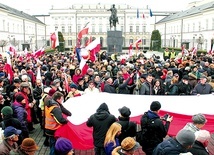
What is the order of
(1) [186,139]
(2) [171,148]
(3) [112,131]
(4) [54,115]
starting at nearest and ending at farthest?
(1) [186,139] → (2) [171,148] → (3) [112,131] → (4) [54,115]

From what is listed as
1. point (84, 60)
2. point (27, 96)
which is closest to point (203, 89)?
point (84, 60)

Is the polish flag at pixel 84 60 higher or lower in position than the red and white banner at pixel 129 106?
higher

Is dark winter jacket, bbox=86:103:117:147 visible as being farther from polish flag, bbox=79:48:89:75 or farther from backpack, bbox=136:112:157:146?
polish flag, bbox=79:48:89:75

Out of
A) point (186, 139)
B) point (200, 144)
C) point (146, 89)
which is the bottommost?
point (200, 144)

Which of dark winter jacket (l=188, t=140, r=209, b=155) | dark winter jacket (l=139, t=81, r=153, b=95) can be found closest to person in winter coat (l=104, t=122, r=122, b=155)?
dark winter jacket (l=188, t=140, r=209, b=155)

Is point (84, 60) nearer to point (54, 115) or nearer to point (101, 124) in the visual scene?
point (54, 115)

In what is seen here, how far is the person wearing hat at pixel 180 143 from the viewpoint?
3906 millimetres

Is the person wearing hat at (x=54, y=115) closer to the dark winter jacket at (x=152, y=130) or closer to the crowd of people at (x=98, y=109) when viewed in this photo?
the crowd of people at (x=98, y=109)

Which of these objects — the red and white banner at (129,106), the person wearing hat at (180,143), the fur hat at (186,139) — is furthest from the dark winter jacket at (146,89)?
the fur hat at (186,139)

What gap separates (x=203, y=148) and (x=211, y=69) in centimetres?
868

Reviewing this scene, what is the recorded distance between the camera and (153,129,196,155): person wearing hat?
154 inches

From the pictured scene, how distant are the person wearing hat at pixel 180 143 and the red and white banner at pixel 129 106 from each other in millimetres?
2209

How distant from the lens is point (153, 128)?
17.5ft

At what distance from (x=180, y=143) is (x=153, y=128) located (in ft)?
4.57
